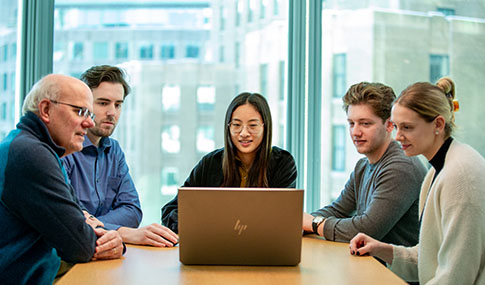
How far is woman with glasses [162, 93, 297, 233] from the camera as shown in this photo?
104 inches

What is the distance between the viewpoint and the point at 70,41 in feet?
11.0

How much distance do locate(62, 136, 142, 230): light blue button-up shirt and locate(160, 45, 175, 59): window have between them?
90 cm

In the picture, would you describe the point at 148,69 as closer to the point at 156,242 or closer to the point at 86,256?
the point at 156,242

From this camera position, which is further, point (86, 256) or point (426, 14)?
point (426, 14)

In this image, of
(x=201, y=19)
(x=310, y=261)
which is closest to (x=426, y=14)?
(x=201, y=19)

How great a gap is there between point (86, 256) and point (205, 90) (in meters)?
1.91

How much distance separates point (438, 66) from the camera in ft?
11.6

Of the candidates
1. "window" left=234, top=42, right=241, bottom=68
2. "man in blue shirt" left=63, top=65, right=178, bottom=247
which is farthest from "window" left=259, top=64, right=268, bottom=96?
"man in blue shirt" left=63, top=65, right=178, bottom=247

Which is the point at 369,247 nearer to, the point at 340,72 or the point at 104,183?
the point at 104,183

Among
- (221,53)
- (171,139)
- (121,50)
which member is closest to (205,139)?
(171,139)

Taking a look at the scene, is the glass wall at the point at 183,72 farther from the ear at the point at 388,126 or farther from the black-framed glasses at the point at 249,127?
the ear at the point at 388,126

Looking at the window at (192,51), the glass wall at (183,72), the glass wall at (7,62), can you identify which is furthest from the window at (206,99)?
the glass wall at (7,62)

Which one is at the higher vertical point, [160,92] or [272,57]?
[272,57]

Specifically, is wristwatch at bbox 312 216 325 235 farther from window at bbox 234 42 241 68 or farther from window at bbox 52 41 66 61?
window at bbox 52 41 66 61
